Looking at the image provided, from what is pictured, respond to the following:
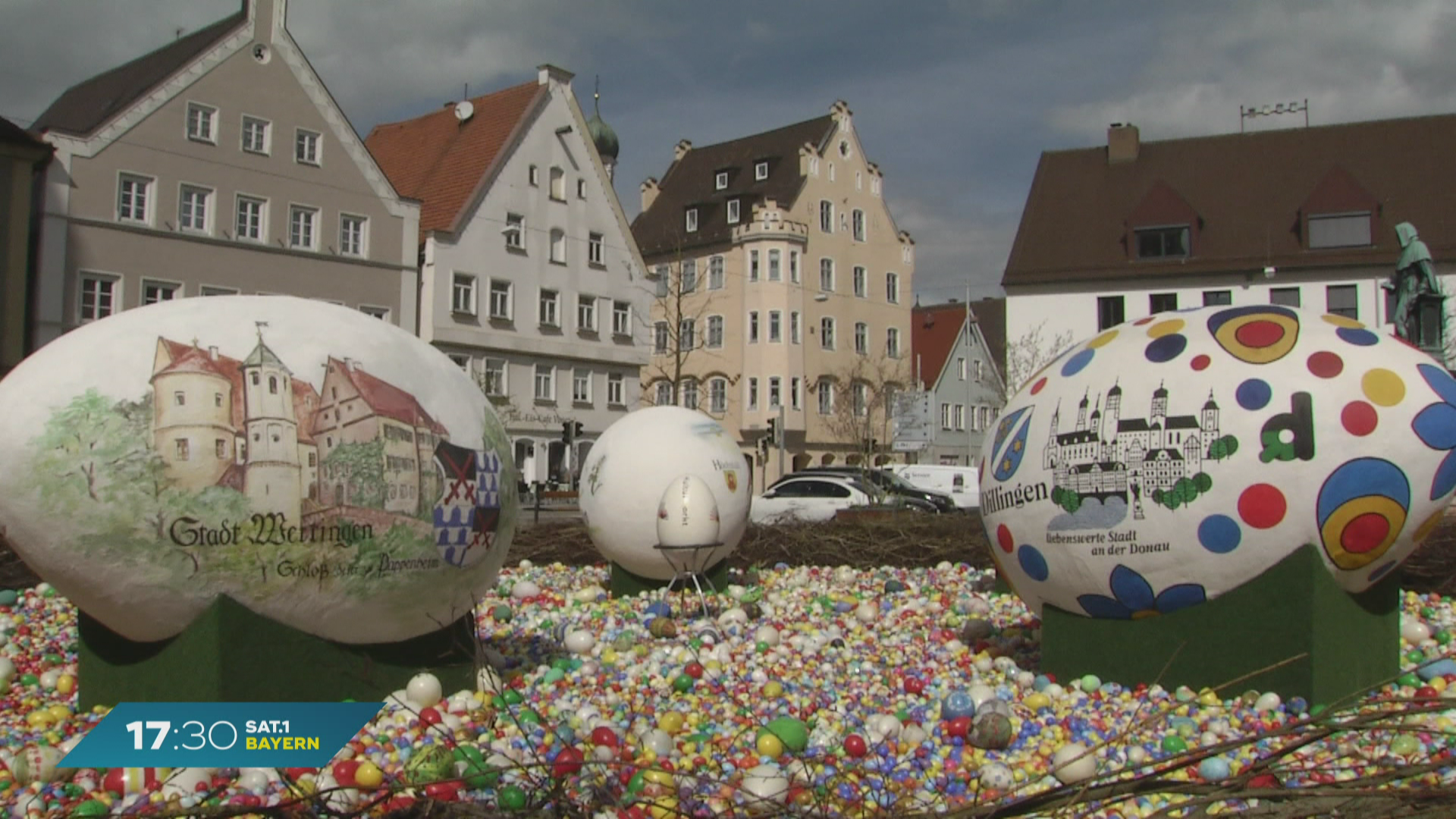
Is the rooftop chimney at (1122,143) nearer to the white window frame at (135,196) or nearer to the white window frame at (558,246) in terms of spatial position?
the white window frame at (558,246)

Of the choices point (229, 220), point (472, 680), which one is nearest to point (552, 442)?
point (229, 220)

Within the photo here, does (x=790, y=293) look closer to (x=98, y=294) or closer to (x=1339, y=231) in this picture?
(x=1339, y=231)

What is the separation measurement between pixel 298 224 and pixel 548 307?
985 cm

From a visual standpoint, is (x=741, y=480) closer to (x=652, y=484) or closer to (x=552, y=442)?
(x=652, y=484)

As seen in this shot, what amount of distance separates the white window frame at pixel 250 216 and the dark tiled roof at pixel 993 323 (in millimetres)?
40283

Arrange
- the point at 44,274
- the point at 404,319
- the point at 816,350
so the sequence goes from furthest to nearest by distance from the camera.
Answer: the point at 816,350, the point at 404,319, the point at 44,274

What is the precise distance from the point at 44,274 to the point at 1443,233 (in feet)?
129

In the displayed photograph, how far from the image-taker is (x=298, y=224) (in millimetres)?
33750

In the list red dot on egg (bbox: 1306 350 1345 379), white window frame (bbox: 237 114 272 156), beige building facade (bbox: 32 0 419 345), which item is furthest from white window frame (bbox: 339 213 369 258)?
red dot on egg (bbox: 1306 350 1345 379)

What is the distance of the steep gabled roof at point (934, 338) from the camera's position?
59125 mm

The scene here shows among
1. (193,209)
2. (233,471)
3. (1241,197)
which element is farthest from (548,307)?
(233,471)

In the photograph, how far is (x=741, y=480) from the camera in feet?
39.3

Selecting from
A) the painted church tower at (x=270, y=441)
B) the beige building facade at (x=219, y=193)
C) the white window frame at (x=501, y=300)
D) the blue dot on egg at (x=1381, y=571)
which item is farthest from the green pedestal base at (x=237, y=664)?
the white window frame at (x=501, y=300)

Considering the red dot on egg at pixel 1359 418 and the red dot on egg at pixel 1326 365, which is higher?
the red dot on egg at pixel 1326 365
